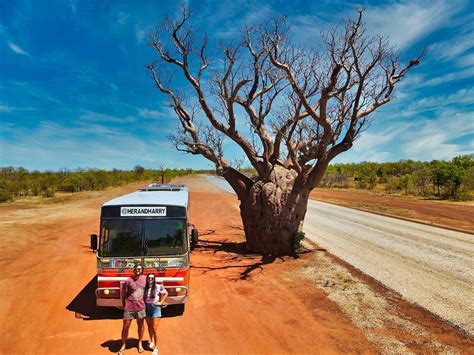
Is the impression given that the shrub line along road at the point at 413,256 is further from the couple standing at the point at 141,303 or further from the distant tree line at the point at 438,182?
the distant tree line at the point at 438,182

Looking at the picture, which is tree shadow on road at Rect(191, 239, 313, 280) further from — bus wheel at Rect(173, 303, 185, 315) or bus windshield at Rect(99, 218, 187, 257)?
bus windshield at Rect(99, 218, 187, 257)

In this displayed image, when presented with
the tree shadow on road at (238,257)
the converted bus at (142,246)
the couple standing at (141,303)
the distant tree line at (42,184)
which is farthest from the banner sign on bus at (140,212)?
the distant tree line at (42,184)

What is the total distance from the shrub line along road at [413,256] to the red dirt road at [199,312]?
291 centimetres

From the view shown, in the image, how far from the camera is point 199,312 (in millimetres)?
9320

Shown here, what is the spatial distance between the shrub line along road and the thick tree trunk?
260 centimetres

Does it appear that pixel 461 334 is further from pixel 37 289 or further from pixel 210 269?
pixel 37 289

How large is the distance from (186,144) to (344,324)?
11010mm

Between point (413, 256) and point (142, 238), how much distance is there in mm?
12044

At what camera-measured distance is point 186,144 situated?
16844 millimetres

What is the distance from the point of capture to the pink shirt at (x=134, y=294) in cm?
712

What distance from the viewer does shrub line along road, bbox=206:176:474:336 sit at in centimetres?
1020

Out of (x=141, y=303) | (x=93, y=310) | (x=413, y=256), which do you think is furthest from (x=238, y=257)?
(x=141, y=303)

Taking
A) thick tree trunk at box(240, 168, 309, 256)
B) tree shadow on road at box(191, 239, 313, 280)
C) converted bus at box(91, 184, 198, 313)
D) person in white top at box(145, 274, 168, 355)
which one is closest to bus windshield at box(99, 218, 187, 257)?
converted bus at box(91, 184, 198, 313)

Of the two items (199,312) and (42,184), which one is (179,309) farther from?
(42,184)
